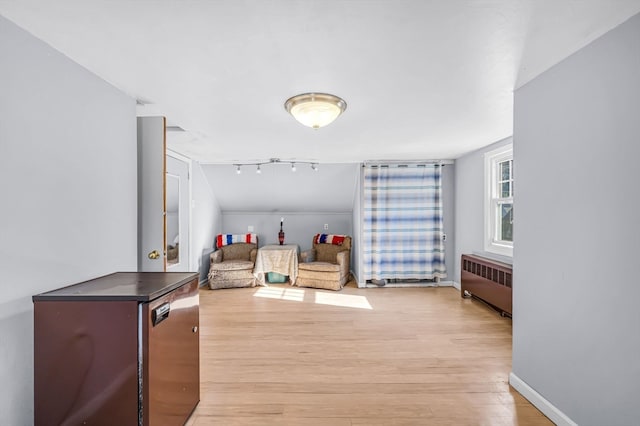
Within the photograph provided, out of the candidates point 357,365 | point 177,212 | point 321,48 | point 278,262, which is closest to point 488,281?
point 357,365

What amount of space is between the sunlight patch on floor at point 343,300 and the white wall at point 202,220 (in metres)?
2.00

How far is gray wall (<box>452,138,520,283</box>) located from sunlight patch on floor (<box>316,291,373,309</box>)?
1.69m

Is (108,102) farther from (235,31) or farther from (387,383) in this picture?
(387,383)

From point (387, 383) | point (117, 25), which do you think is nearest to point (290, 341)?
point (387, 383)

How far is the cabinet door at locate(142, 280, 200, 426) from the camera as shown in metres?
1.38

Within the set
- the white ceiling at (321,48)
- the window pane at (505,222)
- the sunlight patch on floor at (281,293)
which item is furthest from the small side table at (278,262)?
the window pane at (505,222)

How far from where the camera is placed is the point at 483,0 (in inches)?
49.3

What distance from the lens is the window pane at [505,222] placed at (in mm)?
3762

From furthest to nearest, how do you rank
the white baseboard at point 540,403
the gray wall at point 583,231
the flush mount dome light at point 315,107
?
the flush mount dome light at point 315,107 < the white baseboard at point 540,403 < the gray wall at point 583,231

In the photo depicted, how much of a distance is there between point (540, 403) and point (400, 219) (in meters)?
3.25

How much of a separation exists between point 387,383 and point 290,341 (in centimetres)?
106

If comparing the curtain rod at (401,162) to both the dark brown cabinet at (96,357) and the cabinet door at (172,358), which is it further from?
the dark brown cabinet at (96,357)

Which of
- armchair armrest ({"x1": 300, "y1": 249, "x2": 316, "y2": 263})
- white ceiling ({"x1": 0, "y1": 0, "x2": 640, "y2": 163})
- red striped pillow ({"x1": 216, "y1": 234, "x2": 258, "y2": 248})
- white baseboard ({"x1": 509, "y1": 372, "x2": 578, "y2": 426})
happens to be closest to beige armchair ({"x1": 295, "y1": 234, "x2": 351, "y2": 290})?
armchair armrest ({"x1": 300, "y1": 249, "x2": 316, "y2": 263})

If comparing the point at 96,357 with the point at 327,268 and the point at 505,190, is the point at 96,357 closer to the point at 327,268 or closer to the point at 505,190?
the point at 327,268
